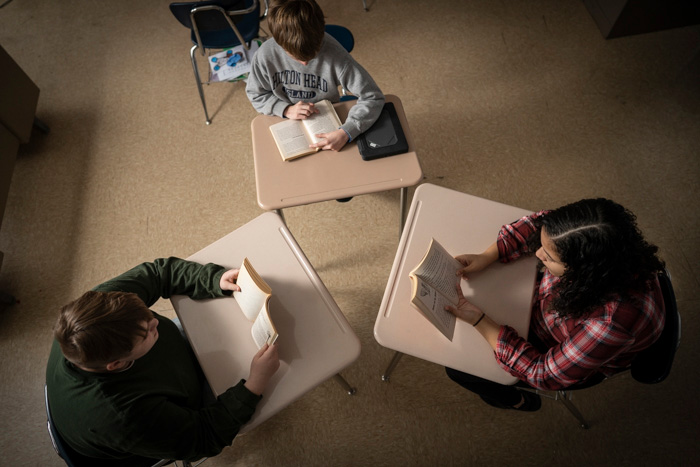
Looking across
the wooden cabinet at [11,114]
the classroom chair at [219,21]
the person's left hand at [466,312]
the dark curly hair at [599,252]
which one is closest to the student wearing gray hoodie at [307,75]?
the classroom chair at [219,21]

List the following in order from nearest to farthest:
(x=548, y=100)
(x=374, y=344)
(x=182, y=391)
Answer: (x=182, y=391) → (x=374, y=344) → (x=548, y=100)

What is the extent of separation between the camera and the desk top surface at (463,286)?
1240 millimetres

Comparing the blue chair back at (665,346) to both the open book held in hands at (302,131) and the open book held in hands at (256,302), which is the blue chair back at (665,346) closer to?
the open book held in hands at (256,302)

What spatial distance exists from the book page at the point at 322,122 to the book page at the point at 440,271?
648 mm

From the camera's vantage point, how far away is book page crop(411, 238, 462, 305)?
1.20 meters

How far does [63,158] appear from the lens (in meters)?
2.58

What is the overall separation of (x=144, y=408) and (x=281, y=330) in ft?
1.33

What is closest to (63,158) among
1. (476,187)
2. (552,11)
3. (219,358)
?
(219,358)

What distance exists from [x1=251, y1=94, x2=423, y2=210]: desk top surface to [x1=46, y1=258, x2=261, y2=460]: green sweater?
53 centimetres

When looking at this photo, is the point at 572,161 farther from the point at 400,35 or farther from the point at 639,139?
the point at 400,35

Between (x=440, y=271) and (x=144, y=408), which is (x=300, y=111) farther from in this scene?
(x=144, y=408)

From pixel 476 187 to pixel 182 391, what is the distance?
172cm

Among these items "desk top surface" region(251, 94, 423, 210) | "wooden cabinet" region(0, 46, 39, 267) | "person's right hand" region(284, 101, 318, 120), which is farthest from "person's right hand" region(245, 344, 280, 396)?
"wooden cabinet" region(0, 46, 39, 267)

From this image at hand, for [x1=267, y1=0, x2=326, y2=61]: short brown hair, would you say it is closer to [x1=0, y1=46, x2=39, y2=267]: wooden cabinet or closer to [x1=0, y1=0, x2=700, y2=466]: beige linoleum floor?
[x1=0, y1=0, x2=700, y2=466]: beige linoleum floor
